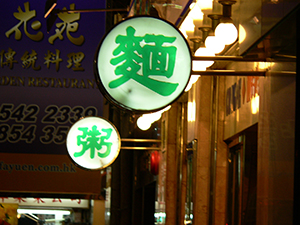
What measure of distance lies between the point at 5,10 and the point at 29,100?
217 centimetres

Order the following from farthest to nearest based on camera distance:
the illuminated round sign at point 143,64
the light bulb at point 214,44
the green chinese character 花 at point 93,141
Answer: the green chinese character 花 at point 93,141, the light bulb at point 214,44, the illuminated round sign at point 143,64

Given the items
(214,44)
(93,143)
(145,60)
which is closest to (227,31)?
(214,44)

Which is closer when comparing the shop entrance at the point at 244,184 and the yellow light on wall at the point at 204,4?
the yellow light on wall at the point at 204,4

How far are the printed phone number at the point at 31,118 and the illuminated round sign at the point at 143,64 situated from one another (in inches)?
296

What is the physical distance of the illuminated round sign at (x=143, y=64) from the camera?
3779 millimetres

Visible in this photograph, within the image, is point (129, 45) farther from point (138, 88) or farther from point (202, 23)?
point (202, 23)

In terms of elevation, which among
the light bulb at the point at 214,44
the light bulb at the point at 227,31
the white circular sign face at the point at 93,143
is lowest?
the white circular sign face at the point at 93,143

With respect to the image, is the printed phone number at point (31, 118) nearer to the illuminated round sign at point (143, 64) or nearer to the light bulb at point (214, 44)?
the light bulb at point (214, 44)

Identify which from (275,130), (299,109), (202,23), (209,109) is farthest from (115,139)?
(299,109)

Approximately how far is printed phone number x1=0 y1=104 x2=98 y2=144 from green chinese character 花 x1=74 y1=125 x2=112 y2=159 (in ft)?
10.8

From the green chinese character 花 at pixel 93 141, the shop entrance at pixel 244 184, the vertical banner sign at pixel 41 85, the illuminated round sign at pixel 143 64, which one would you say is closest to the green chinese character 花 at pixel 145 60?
the illuminated round sign at pixel 143 64

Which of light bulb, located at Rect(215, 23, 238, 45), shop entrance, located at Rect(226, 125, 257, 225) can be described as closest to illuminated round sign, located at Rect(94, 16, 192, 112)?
light bulb, located at Rect(215, 23, 238, 45)

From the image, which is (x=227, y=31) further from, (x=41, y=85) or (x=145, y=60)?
(x=41, y=85)

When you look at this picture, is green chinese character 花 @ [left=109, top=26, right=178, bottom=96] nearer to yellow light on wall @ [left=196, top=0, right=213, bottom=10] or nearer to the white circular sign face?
yellow light on wall @ [left=196, top=0, right=213, bottom=10]
